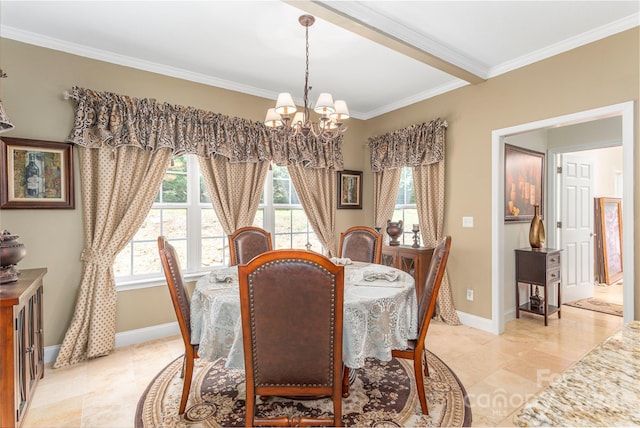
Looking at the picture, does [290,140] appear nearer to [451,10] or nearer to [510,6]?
[451,10]

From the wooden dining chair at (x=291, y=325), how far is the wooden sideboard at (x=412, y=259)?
2.33m

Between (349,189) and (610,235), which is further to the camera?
(610,235)

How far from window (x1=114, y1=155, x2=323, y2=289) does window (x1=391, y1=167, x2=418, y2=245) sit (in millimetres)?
1838

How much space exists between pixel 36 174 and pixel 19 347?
1.52 metres

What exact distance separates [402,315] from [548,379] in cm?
139

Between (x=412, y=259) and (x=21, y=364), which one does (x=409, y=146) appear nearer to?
(x=412, y=259)

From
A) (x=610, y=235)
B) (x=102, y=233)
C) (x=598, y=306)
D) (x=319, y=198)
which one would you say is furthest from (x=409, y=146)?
(x=610, y=235)

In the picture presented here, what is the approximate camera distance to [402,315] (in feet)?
6.58

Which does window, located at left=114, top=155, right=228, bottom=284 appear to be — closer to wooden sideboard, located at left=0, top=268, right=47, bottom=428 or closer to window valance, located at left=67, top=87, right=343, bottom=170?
window valance, located at left=67, top=87, right=343, bottom=170

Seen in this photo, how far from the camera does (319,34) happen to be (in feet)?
8.86

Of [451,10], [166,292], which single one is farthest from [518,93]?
[166,292]

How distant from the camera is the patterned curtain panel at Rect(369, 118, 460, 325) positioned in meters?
3.80

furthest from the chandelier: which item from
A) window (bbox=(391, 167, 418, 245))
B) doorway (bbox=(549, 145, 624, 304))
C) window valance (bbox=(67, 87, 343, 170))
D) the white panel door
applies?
the white panel door
